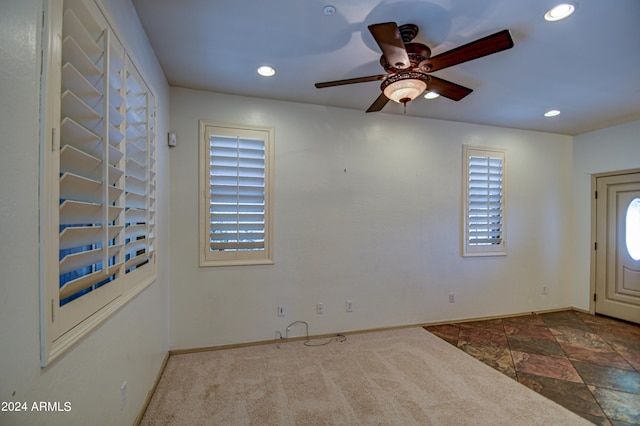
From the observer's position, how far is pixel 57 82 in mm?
1018

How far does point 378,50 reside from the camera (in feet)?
7.66

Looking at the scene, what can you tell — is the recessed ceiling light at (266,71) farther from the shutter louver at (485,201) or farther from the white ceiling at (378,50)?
the shutter louver at (485,201)

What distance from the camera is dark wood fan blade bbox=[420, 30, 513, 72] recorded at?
1.69 meters

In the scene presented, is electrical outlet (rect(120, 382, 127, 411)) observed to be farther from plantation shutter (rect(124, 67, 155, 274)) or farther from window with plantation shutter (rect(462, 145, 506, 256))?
window with plantation shutter (rect(462, 145, 506, 256))

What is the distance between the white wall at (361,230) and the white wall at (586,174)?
316 mm

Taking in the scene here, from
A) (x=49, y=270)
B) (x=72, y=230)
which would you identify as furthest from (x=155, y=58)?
(x=49, y=270)

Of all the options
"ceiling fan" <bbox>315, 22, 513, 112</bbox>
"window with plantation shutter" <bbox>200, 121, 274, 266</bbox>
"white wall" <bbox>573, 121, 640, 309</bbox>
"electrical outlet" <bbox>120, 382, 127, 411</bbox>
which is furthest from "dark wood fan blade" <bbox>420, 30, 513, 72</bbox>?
"white wall" <bbox>573, 121, 640, 309</bbox>

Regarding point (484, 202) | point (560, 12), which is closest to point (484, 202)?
point (484, 202)

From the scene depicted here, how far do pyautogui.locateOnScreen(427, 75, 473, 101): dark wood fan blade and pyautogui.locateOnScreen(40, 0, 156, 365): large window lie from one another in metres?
2.08

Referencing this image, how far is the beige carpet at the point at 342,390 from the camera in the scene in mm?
2068

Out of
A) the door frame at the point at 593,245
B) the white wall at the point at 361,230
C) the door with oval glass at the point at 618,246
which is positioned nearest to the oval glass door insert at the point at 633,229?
the door with oval glass at the point at 618,246

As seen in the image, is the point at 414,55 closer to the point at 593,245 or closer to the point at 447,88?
the point at 447,88

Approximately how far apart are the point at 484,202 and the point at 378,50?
9.54 feet

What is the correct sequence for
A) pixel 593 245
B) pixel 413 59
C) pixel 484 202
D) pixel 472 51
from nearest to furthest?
pixel 472 51, pixel 413 59, pixel 484 202, pixel 593 245
